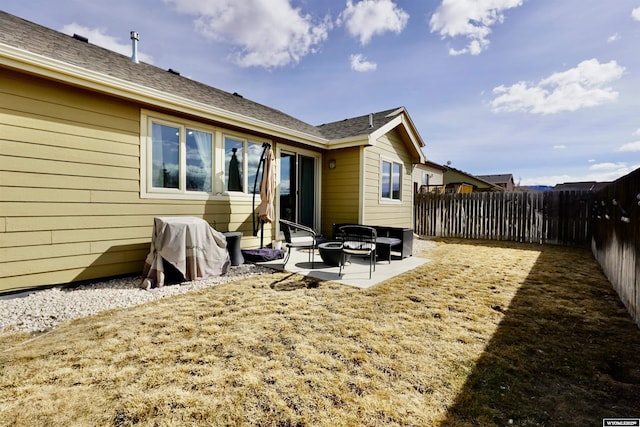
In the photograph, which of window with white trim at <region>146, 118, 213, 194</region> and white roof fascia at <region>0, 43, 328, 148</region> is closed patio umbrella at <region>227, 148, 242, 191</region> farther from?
white roof fascia at <region>0, 43, 328, 148</region>

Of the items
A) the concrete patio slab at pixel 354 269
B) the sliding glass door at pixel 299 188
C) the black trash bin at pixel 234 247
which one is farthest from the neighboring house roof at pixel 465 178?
the black trash bin at pixel 234 247

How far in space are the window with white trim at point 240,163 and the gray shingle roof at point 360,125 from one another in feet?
10.1

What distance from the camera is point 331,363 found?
2.18 metres

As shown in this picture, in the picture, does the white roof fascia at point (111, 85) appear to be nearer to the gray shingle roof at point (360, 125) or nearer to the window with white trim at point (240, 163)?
the window with white trim at point (240, 163)

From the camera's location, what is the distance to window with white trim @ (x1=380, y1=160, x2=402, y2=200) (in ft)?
29.9

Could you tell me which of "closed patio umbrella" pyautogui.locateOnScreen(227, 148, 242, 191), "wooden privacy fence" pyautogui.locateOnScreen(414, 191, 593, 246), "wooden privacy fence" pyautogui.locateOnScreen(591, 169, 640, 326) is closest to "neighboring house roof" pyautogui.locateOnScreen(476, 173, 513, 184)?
"wooden privacy fence" pyautogui.locateOnScreen(414, 191, 593, 246)

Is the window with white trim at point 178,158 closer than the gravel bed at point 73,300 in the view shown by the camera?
No

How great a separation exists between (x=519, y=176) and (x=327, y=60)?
48.0 metres

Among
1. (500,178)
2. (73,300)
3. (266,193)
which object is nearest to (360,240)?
(266,193)

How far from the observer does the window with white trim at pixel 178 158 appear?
5.01 metres

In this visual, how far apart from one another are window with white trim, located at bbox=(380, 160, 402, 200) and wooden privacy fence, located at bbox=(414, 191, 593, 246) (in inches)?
106

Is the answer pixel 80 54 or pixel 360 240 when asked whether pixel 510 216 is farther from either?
pixel 80 54

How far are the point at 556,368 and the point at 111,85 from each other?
6623mm

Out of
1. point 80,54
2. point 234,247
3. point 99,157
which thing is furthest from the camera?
point 234,247
